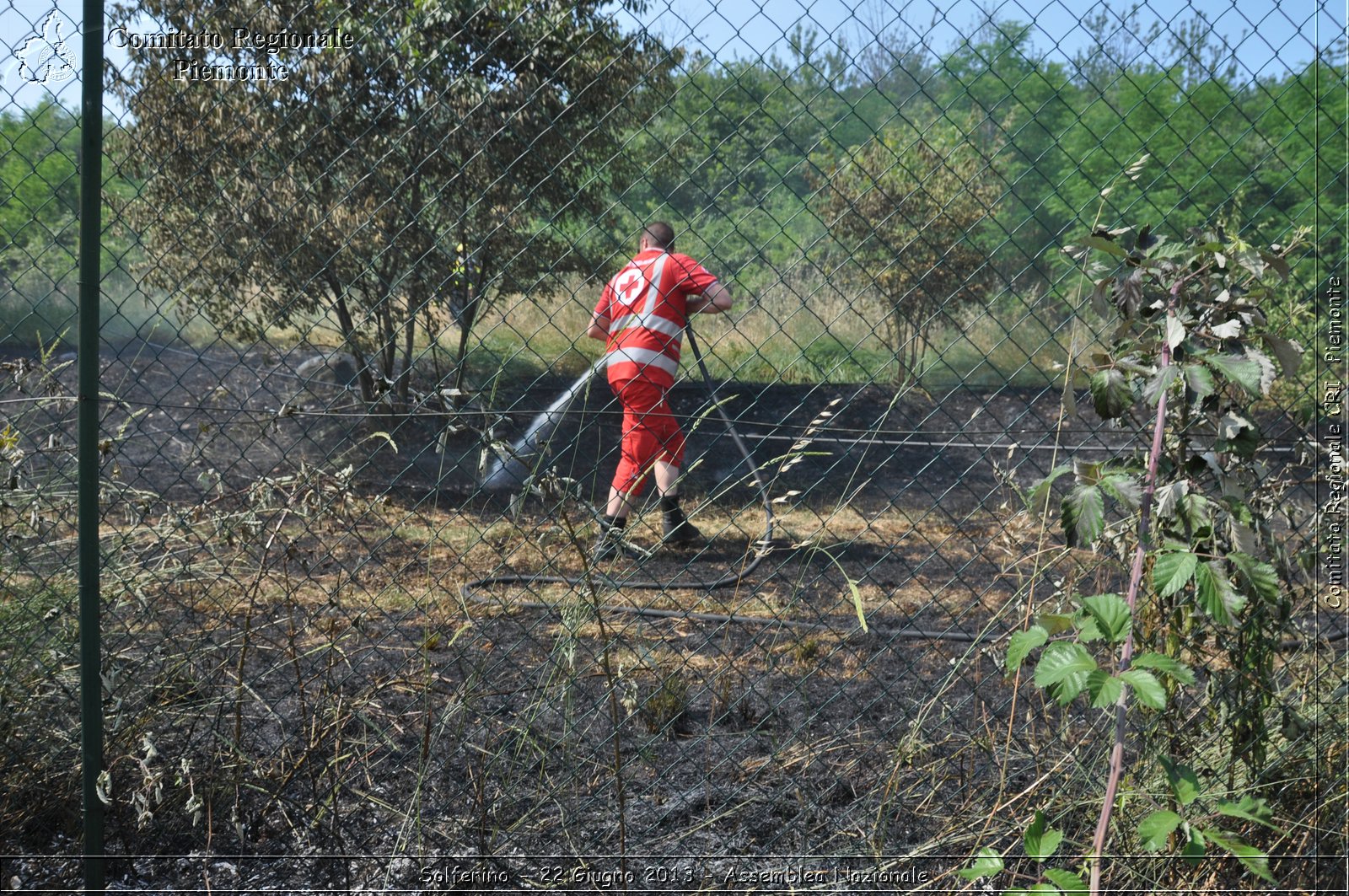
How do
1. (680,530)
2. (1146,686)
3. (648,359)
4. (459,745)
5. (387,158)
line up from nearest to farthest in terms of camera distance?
(1146,686)
(459,745)
(387,158)
(648,359)
(680,530)

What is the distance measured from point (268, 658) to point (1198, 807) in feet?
8.47

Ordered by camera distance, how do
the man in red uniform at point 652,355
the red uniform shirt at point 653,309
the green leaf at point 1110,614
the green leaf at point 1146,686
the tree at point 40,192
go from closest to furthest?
the green leaf at point 1146,686 → the green leaf at point 1110,614 → the tree at point 40,192 → the man in red uniform at point 652,355 → the red uniform shirt at point 653,309

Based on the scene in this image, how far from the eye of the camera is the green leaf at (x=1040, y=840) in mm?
1658

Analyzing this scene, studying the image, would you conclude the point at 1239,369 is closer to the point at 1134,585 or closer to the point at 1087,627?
the point at 1134,585

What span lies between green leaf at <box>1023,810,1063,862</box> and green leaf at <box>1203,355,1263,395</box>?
0.79 metres

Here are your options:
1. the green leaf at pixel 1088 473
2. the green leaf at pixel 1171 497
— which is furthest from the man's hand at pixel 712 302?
the green leaf at pixel 1171 497

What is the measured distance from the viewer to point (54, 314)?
618 cm

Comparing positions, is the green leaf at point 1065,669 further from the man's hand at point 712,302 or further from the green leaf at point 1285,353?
the man's hand at point 712,302

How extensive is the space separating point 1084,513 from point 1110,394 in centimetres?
24

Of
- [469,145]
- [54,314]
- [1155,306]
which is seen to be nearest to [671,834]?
[1155,306]

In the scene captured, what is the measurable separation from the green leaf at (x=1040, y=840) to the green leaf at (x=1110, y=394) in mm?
A: 703

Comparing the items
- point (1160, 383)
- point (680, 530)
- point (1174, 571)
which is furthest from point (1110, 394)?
point (680, 530)

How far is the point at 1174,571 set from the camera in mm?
1700

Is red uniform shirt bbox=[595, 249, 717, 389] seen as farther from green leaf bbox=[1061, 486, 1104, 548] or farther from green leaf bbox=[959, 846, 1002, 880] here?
green leaf bbox=[959, 846, 1002, 880]
